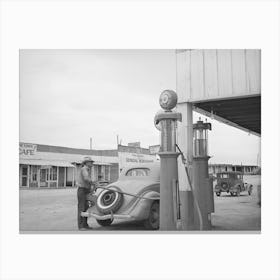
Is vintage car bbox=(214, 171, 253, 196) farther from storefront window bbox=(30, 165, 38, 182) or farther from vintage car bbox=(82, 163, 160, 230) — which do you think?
storefront window bbox=(30, 165, 38, 182)

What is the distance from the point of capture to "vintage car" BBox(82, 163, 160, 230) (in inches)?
241

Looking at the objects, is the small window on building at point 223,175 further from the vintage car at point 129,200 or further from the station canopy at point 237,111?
the vintage car at point 129,200

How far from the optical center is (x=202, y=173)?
666 cm

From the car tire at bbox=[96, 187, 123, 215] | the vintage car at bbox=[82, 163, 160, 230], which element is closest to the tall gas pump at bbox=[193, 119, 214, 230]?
the vintage car at bbox=[82, 163, 160, 230]

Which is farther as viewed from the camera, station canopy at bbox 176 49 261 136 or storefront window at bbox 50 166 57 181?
storefront window at bbox 50 166 57 181

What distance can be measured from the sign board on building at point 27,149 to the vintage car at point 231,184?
9.67 ft

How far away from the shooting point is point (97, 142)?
20.8ft

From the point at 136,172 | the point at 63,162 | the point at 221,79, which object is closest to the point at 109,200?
the point at 136,172

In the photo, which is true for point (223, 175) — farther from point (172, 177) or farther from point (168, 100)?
point (168, 100)

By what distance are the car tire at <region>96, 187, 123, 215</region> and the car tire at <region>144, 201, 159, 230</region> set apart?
0.49 metres
